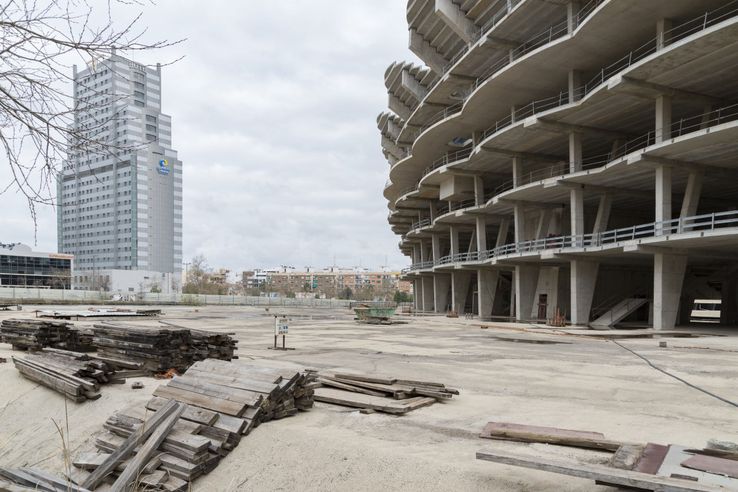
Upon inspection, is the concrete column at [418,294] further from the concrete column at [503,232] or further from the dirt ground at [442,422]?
the dirt ground at [442,422]

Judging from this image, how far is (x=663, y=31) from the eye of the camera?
75.0 ft

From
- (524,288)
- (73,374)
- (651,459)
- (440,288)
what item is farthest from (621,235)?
(440,288)

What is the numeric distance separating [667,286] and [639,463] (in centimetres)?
2299

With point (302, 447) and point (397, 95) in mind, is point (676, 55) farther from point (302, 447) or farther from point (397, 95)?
point (397, 95)

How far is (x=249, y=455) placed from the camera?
6605mm

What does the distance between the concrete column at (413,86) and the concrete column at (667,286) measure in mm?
31381

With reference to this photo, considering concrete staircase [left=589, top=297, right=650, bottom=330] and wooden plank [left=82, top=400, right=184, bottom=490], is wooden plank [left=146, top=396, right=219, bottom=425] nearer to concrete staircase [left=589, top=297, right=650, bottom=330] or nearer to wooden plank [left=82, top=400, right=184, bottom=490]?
wooden plank [left=82, top=400, right=184, bottom=490]

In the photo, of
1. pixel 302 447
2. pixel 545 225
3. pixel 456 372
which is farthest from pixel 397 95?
pixel 302 447

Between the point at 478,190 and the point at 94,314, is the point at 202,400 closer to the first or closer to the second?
the point at 94,314

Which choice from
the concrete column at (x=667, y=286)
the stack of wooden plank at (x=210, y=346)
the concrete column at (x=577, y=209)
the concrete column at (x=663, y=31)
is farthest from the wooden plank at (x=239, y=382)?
the concrete column at (x=577, y=209)

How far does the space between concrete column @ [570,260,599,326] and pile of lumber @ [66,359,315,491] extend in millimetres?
24699

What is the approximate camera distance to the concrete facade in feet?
74.8

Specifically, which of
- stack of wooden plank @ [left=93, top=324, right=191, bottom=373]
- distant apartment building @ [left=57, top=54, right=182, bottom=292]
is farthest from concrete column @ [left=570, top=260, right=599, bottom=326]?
distant apartment building @ [left=57, top=54, right=182, bottom=292]

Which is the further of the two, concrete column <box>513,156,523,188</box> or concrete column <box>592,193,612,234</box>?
concrete column <box>513,156,523,188</box>
